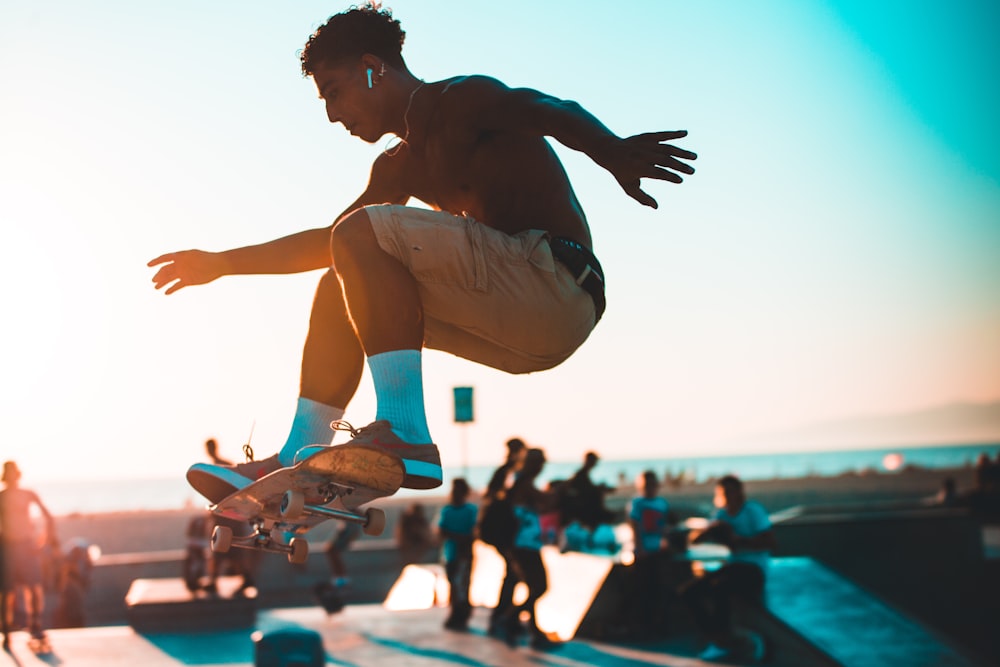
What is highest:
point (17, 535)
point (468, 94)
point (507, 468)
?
point (468, 94)

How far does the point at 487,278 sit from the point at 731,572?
7.57 m

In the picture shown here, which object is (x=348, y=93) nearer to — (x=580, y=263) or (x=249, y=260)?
(x=249, y=260)

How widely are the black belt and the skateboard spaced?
2.43 ft

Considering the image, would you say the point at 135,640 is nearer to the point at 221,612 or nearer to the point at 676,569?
the point at 221,612

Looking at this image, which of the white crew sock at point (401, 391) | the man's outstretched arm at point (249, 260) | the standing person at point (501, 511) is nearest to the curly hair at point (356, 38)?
the man's outstretched arm at point (249, 260)

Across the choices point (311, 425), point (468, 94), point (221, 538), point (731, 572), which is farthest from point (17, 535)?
point (468, 94)

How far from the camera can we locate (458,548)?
11.4m

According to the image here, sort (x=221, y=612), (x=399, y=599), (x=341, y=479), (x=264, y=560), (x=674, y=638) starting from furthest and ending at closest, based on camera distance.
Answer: (x=264, y=560), (x=399, y=599), (x=221, y=612), (x=674, y=638), (x=341, y=479)

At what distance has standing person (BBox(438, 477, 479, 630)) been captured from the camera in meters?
11.4

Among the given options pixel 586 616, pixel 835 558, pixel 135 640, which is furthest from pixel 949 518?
pixel 135 640

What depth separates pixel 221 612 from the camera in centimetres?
1169

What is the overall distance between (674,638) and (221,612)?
5302 millimetres

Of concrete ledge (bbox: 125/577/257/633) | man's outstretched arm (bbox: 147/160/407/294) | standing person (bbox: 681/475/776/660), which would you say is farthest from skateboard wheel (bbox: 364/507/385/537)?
concrete ledge (bbox: 125/577/257/633)

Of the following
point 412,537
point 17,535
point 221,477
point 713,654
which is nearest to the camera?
point 221,477
